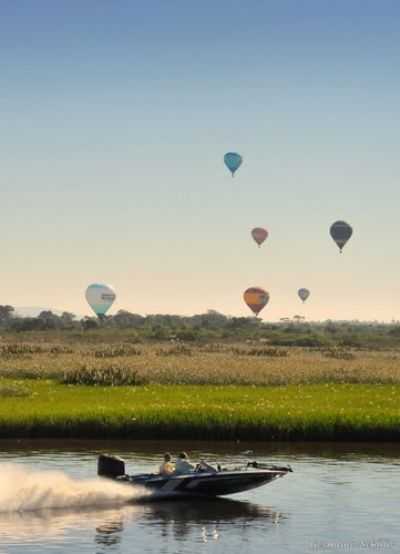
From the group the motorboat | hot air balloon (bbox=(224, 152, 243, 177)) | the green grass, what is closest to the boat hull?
the motorboat

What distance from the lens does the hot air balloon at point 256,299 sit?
18288 centimetres

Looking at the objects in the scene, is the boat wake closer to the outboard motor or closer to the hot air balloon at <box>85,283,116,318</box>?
the outboard motor

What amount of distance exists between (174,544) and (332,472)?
13.1 meters

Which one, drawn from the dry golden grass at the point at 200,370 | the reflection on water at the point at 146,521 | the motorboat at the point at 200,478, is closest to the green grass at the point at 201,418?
the dry golden grass at the point at 200,370

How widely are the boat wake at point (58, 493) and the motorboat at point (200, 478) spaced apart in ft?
1.18

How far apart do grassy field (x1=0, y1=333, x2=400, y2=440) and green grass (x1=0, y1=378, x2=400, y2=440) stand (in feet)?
0.14

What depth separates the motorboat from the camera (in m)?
37.3

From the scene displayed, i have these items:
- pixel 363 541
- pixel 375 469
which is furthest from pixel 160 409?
pixel 363 541

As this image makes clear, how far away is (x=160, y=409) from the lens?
181 ft

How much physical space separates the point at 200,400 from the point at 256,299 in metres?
123

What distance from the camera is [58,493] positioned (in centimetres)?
3709

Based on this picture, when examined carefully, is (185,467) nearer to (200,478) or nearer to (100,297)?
(200,478)

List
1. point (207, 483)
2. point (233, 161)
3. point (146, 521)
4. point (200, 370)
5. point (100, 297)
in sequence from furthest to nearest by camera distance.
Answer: point (100, 297)
point (233, 161)
point (200, 370)
point (207, 483)
point (146, 521)

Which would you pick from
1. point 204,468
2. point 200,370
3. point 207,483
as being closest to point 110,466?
point 204,468
